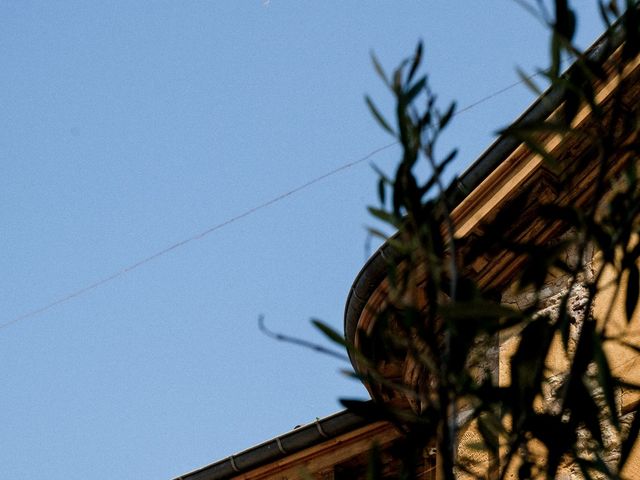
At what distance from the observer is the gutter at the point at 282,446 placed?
6582 millimetres

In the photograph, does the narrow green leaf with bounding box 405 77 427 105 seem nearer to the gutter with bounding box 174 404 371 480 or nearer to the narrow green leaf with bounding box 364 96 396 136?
the narrow green leaf with bounding box 364 96 396 136

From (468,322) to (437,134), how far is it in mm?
378

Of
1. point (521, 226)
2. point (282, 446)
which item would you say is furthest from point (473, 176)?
point (282, 446)

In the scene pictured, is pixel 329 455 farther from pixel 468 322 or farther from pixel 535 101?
pixel 468 322

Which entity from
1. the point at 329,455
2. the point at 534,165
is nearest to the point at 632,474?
the point at 534,165

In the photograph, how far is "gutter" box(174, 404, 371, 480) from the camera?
21.6 feet

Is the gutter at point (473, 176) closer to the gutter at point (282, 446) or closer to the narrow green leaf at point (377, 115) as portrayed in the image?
the gutter at point (282, 446)

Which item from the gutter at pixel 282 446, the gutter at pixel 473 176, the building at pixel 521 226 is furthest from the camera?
the gutter at pixel 282 446

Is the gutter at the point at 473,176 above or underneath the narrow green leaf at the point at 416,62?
above

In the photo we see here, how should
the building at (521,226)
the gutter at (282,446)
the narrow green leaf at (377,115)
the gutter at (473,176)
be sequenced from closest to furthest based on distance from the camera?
the narrow green leaf at (377,115) → the building at (521,226) → the gutter at (473,176) → the gutter at (282,446)

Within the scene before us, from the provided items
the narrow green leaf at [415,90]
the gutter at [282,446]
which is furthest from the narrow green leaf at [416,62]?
the gutter at [282,446]

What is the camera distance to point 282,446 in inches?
270

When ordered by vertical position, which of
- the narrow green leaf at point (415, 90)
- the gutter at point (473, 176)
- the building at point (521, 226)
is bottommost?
the narrow green leaf at point (415, 90)

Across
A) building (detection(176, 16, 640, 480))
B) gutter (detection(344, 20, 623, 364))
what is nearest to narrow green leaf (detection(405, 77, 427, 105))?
building (detection(176, 16, 640, 480))
